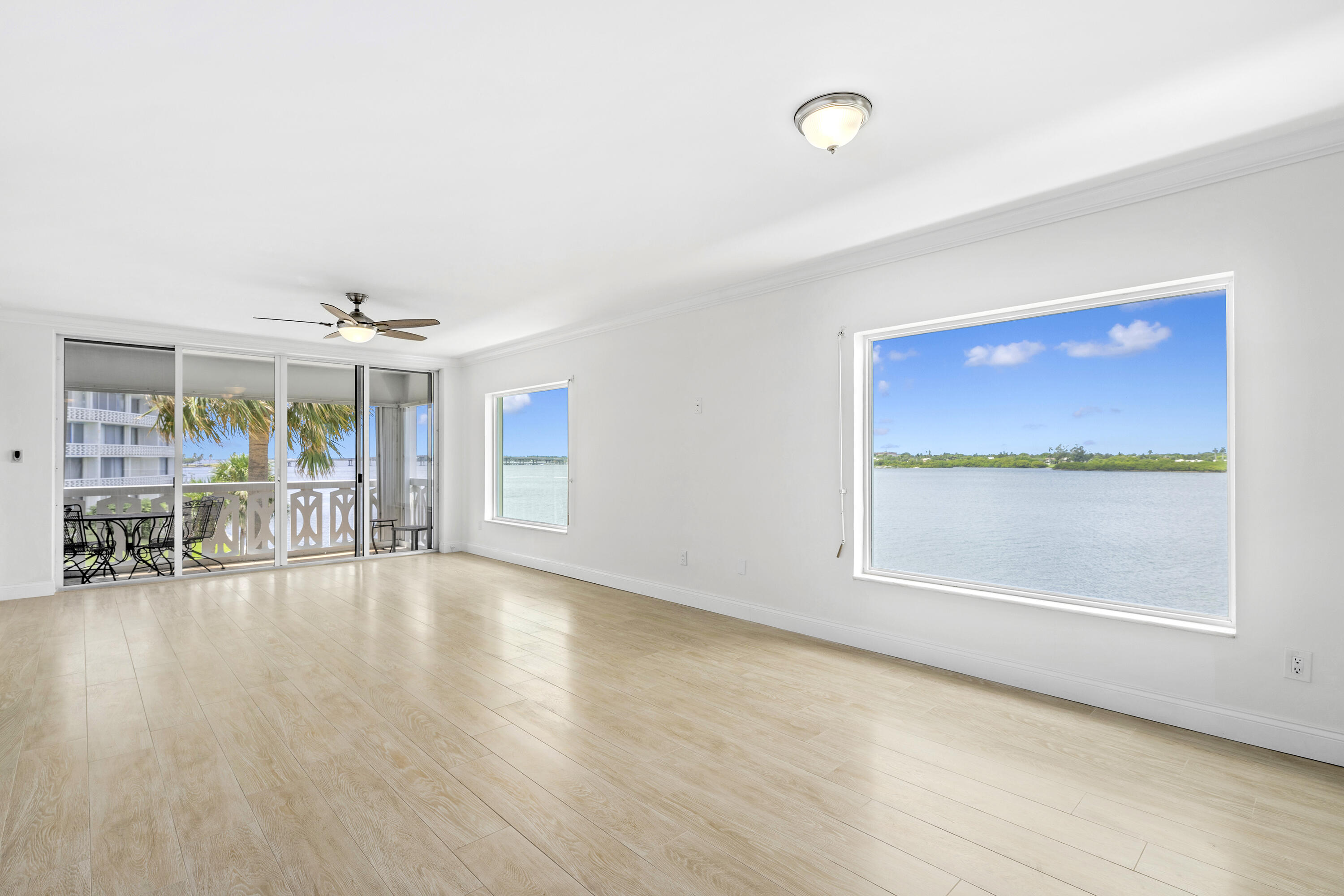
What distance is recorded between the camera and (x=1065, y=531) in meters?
3.50

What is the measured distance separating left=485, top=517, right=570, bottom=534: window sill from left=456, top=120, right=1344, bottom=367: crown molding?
9.77 feet

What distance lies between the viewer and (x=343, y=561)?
757cm

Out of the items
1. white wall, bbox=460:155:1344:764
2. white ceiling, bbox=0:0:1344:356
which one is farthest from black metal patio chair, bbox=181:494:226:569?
white wall, bbox=460:155:1344:764

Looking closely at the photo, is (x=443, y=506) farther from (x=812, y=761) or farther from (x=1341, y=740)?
(x=1341, y=740)

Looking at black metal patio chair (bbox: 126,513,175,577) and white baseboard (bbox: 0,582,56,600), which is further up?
black metal patio chair (bbox: 126,513,175,577)

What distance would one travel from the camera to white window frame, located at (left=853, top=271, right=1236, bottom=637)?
9.55 ft

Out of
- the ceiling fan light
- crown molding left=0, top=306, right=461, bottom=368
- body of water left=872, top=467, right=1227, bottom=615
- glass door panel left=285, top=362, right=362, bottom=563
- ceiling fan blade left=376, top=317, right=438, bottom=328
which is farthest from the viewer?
glass door panel left=285, top=362, right=362, bottom=563

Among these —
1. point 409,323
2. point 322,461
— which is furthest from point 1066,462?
point 322,461

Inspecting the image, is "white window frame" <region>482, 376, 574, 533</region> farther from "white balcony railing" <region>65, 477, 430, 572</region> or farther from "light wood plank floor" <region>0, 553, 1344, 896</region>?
"light wood plank floor" <region>0, 553, 1344, 896</region>

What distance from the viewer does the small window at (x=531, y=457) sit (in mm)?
7031

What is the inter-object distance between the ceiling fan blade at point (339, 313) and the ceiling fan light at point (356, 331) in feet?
0.17

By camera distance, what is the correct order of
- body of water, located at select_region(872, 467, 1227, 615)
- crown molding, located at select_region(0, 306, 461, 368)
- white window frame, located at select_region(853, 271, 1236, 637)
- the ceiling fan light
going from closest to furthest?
1. white window frame, located at select_region(853, 271, 1236, 637)
2. body of water, located at select_region(872, 467, 1227, 615)
3. the ceiling fan light
4. crown molding, located at select_region(0, 306, 461, 368)

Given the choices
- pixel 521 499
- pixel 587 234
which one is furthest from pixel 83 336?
pixel 587 234

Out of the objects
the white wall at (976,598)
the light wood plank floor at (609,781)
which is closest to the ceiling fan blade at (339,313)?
the white wall at (976,598)
